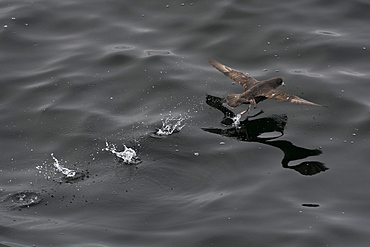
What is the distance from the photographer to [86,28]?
Answer: 52.4ft

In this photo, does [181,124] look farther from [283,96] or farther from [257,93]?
[283,96]

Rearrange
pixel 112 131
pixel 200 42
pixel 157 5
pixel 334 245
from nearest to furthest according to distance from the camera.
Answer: pixel 334 245 → pixel 112 131 → pixel 200 42 → pixel 157 5

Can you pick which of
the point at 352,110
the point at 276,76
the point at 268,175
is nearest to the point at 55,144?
the point at 268,175

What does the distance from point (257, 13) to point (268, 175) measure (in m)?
6.13

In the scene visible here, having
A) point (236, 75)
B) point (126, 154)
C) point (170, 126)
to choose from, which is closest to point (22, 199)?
point (126, 154)

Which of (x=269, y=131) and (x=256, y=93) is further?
(x=256, y=93)

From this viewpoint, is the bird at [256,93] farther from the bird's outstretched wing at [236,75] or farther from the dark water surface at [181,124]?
the dark water surface at [181,124]

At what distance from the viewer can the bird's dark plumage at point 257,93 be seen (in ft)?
39.3

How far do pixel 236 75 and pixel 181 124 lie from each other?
5.70ft

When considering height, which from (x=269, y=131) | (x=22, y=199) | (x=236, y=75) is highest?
(x=236, y=75)

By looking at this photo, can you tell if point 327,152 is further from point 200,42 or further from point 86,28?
point 86,28

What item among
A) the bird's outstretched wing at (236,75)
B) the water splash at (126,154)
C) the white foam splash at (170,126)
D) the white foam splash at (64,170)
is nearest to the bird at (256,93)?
the bird's outstretched wing at (236,75)

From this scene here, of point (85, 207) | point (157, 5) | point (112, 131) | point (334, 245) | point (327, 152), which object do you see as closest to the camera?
point (334, 245)

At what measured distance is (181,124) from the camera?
12.3m
